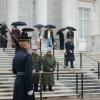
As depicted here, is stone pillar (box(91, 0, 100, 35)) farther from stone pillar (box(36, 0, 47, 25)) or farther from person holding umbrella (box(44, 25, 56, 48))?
person holding umbrella (box(44, 25, 56, 48))

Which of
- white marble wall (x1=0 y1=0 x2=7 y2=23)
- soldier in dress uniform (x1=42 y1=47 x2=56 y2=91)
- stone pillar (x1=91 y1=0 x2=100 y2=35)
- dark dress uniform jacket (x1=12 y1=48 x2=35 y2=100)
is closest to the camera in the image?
dark dress uniform jacket (x1=12 y1=48 x2=35 y2=100)

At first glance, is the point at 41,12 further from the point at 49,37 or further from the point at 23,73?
the point at 23,73

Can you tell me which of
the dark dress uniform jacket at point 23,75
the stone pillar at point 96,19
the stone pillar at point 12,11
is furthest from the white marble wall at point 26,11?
the dark dress uniform jacket at point 23,75

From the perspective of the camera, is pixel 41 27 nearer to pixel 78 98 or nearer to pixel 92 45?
pixel 92 45

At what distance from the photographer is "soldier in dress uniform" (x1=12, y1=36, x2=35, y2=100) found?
35.1ft

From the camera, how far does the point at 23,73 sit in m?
10.7

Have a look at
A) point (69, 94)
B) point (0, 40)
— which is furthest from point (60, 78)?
point (0, 40)

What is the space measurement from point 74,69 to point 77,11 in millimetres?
13328

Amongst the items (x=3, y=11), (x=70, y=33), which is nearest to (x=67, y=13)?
(x=70, y=33)

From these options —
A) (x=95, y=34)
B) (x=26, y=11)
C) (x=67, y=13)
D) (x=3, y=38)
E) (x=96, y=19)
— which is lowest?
(x=3, y=38)

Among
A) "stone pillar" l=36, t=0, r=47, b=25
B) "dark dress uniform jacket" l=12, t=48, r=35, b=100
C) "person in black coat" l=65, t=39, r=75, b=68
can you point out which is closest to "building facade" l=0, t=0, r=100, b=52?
"stone pillar" l=36, t=0, r=47, b=25

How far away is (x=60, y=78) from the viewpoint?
22.7 metres

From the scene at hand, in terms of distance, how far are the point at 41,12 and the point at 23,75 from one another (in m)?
23.6

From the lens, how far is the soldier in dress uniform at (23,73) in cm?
1071
